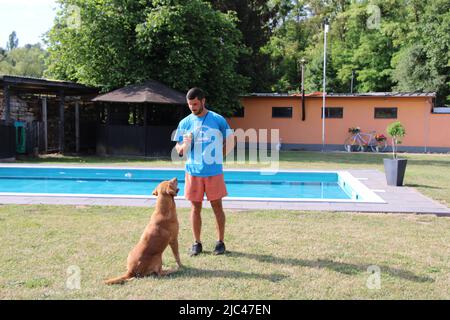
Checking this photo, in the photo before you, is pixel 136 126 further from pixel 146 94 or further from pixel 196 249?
pixel 196 249

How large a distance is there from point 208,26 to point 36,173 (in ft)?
26.9

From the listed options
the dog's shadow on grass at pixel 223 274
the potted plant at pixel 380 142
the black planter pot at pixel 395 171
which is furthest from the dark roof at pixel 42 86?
the potted plant at pixel 380 142

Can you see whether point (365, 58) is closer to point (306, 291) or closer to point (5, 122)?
point (5, 122)

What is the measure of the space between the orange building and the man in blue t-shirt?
17.1m

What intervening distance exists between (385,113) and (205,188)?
18.1 metres

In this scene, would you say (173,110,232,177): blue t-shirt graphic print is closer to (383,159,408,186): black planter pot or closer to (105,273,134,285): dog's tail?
(105,273,134,285): dog's tail

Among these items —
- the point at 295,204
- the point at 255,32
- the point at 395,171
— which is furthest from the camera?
the point at 255,32

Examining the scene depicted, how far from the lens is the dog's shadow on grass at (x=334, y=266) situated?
3658mm

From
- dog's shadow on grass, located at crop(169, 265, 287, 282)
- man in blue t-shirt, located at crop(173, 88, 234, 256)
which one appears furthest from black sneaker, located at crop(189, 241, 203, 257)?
dog's shadow on grass, located at crop(169, 265, 287, 282)

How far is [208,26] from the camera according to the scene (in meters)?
15.9

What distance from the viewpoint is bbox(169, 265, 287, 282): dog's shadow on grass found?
362 cm

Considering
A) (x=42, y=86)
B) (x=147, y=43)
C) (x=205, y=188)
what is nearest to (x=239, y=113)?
(x=147, y=43)

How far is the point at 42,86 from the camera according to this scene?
1434 cm
